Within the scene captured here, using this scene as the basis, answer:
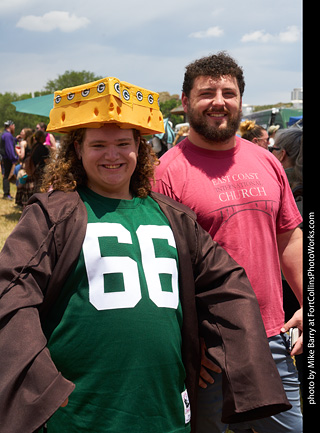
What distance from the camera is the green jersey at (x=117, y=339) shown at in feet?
5.59

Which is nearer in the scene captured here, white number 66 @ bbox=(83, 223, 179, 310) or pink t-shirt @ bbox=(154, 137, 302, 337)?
white number 66 @ bbox=(83, 223, 179, 310)

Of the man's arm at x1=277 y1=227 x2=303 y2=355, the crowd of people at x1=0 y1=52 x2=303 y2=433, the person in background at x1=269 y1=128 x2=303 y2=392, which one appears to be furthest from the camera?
the person in background at x1=269 y1=128 x2=303 y2=392

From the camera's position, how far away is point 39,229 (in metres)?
1.73

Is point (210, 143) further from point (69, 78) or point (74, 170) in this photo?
point (69, 78)

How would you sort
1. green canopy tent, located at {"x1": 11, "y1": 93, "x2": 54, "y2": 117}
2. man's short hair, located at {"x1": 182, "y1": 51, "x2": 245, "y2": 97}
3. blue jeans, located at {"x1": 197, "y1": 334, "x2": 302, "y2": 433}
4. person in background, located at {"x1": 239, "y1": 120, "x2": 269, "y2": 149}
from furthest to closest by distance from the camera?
1. green canopy tent, located at {"x1": 11, "y1": 93, "x2": 54, "y2": 117}
2. person in background, located at {"x1": 239, "y1": 120, "x2": 269, "y2": 149}
3. man's short hair, located at {"x1": 182, "y1": 51, "x2": 245, "y2": 97}
4. blue jeans, located at {"x1": 197, "y1": 334, "x2": 302, "y2": 433}

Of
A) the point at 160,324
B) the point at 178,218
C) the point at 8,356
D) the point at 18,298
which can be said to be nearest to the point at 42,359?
the point at 8,356

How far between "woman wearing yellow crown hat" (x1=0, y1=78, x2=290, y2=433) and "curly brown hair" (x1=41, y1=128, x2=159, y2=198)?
31 mm

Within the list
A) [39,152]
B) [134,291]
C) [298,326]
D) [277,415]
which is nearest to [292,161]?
[298,326]

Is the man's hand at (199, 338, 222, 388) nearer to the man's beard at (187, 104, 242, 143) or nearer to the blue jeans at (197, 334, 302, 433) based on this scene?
the blue jeans at (197, 334, 302, 433)

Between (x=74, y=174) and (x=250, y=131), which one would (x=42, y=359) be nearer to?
(x=74, y=174)

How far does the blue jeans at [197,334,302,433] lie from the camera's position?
7.47 ft

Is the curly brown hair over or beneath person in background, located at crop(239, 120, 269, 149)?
beneath

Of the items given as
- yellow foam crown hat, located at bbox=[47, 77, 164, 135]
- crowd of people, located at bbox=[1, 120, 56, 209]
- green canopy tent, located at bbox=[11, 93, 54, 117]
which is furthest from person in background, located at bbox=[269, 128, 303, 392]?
green canopy tent, located at bbox=[11, 93, 54, 117]

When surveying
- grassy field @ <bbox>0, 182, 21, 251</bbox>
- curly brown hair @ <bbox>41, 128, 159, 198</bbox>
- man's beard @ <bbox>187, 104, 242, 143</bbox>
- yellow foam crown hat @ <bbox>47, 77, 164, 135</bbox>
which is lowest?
grassy field @ <bbox>0, 182, 21, 251</bbox>
